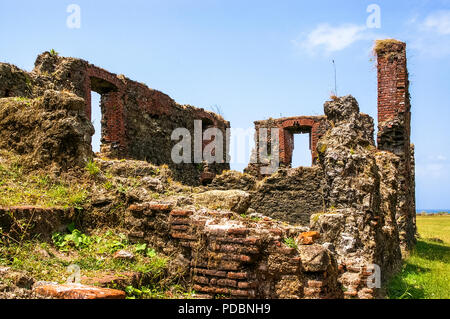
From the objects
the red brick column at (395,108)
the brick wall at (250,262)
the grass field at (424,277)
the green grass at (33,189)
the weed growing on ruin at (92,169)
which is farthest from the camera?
the red brick column at (395,108)

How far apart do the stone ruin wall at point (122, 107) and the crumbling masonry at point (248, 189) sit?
0.03 m

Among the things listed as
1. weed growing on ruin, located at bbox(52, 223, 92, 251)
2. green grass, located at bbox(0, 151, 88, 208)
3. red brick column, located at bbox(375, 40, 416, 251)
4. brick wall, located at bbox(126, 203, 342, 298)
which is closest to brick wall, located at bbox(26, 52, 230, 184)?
green grass, located at bbox(0, 151, 88, 208)

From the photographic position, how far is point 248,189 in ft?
47.2

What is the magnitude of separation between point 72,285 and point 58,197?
1.75m

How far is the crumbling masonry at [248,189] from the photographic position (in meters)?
4.42

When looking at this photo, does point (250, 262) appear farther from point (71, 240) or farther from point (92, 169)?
point (92, 169)

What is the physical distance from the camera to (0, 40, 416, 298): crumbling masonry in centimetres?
442

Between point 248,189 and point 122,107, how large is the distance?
461cm

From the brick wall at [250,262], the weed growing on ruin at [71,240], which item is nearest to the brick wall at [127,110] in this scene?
the weed growing on ruin at [71,240]

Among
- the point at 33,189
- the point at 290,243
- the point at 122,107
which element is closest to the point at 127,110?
the point at 122,107

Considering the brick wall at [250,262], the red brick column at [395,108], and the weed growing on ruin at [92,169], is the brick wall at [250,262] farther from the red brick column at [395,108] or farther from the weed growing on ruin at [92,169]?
the red brick column at [395,108]

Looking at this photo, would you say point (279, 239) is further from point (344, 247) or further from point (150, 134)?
point (150, 134)

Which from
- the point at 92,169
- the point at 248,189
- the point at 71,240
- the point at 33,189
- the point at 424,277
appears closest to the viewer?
the point at 71,240

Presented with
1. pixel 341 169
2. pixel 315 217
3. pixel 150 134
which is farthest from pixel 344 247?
pixel 150 134
